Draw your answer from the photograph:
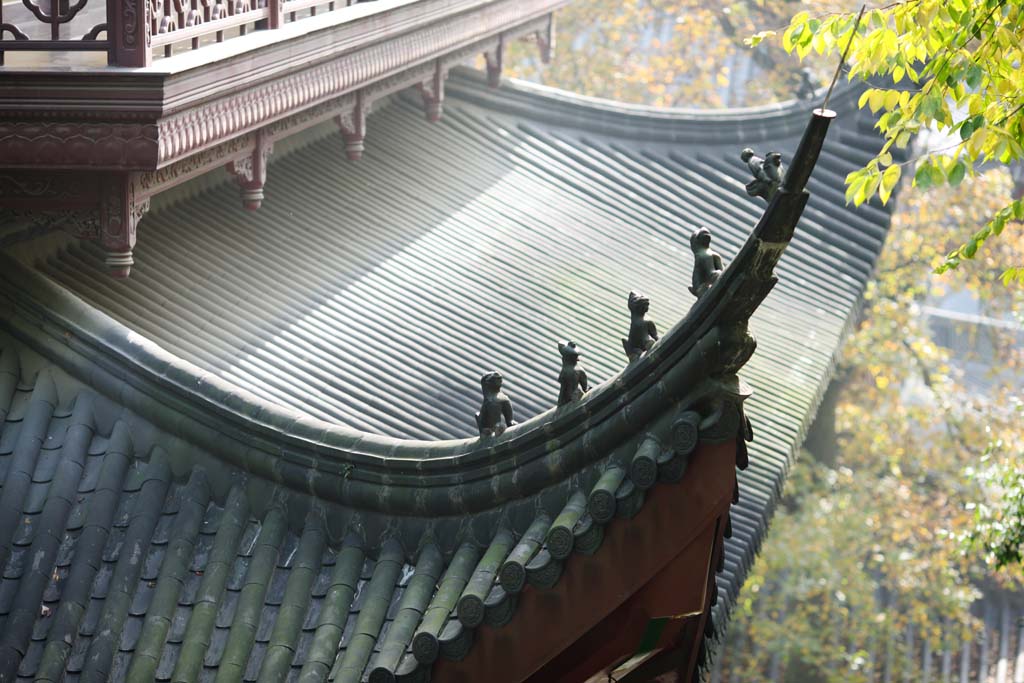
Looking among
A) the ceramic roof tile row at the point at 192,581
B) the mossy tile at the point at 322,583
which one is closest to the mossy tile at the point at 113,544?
the ceramic roof tile row at the point at 192,581

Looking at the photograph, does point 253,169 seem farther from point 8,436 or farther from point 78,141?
point 8,436

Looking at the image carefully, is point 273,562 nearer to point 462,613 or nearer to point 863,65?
point 462,613

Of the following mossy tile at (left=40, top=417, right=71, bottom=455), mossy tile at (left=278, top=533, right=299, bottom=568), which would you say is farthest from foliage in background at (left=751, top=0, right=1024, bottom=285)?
mossy tile at (left=40, top=417, right=71, bottom=455)

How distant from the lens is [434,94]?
938cm

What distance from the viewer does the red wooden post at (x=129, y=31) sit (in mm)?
4895

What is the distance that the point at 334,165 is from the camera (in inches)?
342

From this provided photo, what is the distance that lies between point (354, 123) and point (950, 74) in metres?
3.58

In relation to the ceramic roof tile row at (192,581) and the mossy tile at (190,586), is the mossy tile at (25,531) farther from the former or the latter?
the mossy tile at (190,586)

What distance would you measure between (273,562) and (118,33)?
1.91 m

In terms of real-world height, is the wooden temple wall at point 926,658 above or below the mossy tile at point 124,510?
below

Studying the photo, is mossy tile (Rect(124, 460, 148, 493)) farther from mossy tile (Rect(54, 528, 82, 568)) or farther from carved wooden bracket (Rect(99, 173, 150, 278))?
carved wooden bracket (Rect(99, 173, 150, 278))

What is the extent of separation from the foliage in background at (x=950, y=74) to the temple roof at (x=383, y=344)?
2242mm

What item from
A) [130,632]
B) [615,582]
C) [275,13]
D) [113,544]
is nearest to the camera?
[615,582]

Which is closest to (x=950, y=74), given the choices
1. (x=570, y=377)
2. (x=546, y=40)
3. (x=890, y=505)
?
(x=570, y=377)
